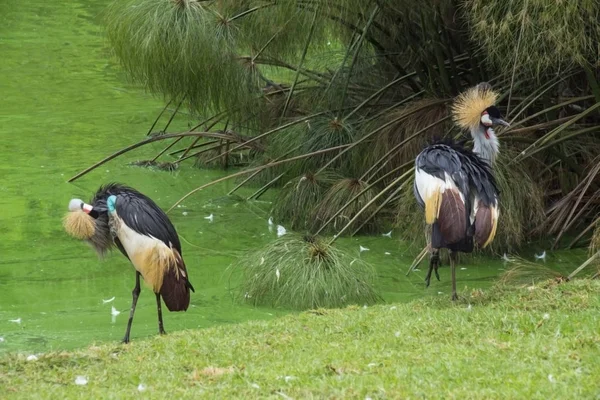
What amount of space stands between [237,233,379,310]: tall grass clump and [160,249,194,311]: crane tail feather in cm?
122

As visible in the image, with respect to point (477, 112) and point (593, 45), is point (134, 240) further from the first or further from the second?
point (593, 45)

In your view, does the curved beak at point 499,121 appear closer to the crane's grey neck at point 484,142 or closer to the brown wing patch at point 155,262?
the crane's grey neck at point 484,142

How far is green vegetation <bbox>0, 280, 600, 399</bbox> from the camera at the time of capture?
451 cm

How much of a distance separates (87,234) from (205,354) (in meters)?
1.75

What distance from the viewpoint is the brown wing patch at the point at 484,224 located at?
6434 mm

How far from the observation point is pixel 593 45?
8016mm

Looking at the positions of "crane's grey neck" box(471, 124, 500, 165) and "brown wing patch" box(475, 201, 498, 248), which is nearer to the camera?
"brown wing patch" box(475, 201, 498, 248)

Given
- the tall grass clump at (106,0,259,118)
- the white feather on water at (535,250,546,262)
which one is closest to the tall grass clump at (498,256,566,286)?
the white feather on water at (535,250,546,262)

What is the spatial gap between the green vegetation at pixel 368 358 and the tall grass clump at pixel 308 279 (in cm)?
141

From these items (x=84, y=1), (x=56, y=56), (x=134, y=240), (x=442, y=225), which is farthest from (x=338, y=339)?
(x=84, y=1)

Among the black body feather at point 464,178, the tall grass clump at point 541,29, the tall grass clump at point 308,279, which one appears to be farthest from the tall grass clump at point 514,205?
the black body feather at point 464,178

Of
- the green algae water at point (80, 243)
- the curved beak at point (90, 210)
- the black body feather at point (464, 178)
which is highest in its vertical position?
the black body feather at point (464, 178)

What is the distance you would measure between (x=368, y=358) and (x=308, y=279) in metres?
2.99

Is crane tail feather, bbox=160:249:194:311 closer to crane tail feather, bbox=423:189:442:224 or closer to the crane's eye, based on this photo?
crane tail feather, bbox=423:189:442:224
